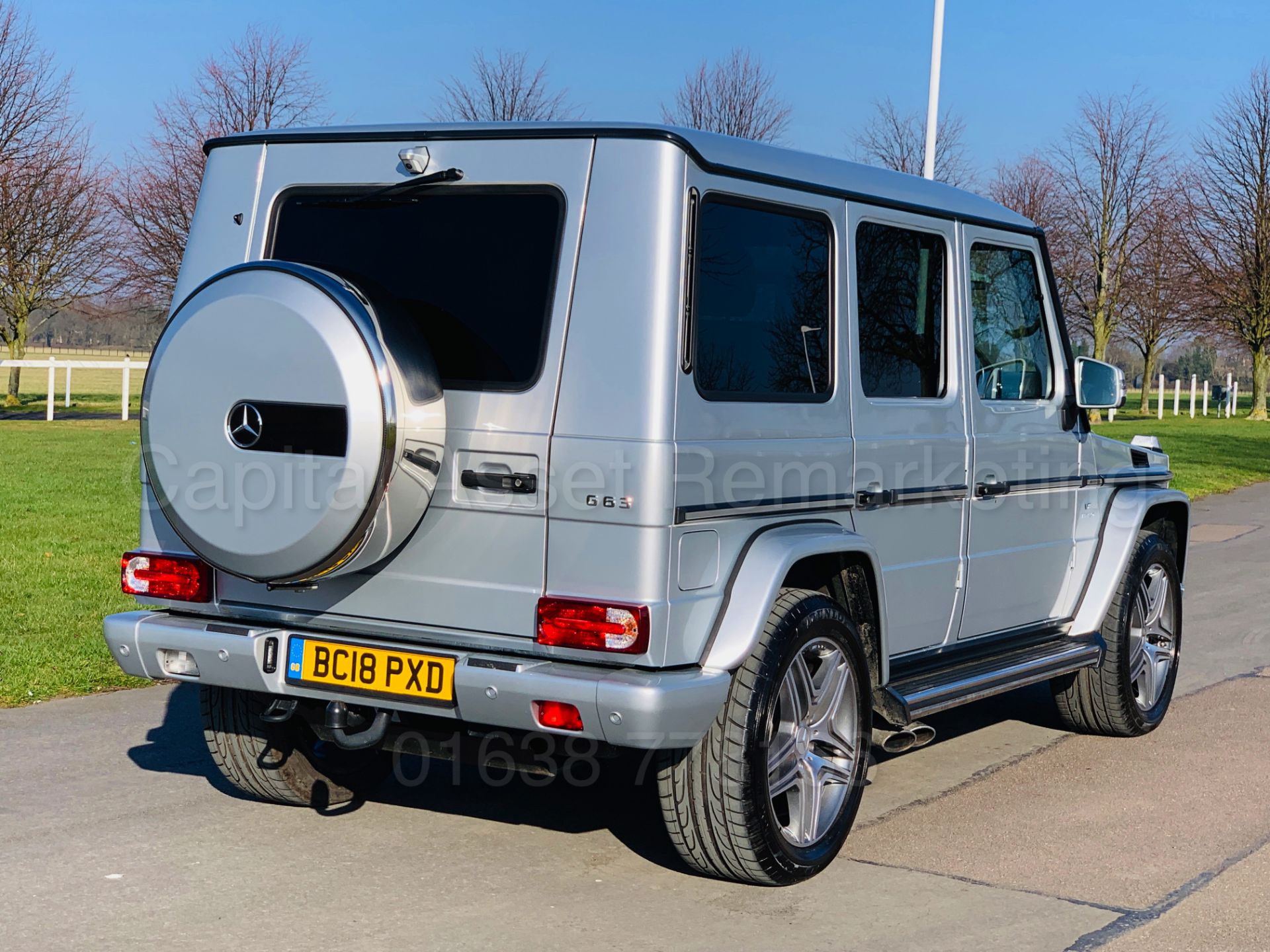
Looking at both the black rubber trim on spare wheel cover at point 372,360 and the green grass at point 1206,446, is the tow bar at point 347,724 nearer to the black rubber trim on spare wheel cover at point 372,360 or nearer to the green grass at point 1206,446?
the black rubber trim on spare wheel cover at point 372,360

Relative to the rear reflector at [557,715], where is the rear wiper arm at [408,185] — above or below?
above

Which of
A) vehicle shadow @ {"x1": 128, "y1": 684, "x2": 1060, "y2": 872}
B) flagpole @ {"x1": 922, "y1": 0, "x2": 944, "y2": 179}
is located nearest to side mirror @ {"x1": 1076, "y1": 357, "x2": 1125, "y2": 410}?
vehicle shadow @ {"x1": 128, "y1": 684, "x2": 1060, "y2": 872}

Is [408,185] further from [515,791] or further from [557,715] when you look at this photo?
[515,791]

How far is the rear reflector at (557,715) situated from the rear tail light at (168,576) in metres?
1.25

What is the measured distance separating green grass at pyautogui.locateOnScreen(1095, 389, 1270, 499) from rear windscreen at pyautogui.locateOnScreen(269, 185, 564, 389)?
901cm

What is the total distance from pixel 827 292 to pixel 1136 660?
2.77 m

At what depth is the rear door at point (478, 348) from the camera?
172 inches

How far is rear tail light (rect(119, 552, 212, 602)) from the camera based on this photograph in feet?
15.7

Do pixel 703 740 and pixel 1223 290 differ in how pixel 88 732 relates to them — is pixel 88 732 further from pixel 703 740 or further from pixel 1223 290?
pixel 1223 290

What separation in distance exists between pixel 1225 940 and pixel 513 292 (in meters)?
2.67

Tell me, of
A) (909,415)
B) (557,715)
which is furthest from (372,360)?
(909,415)

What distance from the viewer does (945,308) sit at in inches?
225

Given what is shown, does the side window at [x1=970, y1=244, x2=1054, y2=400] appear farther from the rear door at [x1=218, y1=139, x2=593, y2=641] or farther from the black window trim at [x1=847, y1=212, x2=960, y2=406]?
the rear door at [x1=218, y1=139, x2=593, y2=641]

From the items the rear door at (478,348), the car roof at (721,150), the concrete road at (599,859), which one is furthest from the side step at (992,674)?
the car roof at (721,150)
